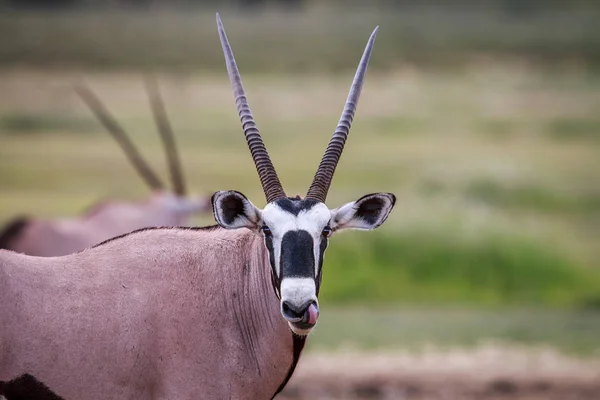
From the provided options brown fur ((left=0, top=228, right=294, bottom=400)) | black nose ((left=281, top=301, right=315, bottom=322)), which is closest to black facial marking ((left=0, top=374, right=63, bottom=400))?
brown fur ((left=0, top=228, right=294, bottom=400))

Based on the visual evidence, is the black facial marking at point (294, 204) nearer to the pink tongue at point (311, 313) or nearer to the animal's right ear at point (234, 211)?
the animal's right ear at point (234, 211)

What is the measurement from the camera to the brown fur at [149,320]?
7438 mm

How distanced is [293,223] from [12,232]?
849cm

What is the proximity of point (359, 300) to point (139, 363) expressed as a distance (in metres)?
16.2

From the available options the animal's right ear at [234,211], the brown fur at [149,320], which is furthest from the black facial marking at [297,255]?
→ the brown fur at [149,320]

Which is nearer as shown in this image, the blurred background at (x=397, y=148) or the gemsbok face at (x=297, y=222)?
the gemsbok face at (x=297, y=222)

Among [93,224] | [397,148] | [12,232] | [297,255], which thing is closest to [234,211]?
[297,255]

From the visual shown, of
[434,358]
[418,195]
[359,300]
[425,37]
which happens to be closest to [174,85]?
[425,37]

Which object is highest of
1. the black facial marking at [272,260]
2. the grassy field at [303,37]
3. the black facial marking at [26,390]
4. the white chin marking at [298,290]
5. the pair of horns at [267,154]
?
the pair of horns at [267,154]

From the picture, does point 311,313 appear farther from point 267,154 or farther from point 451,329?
point 451,329

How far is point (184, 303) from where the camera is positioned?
25.8 feet

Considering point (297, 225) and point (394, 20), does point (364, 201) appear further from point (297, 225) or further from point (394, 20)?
point (394, 20)

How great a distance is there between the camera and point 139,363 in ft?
24.6

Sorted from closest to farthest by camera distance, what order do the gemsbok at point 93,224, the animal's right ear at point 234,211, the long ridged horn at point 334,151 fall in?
the animal's right ear at point 234,211 < the long ridged horn at point 334,151 < the gemsbok at point 93,224
